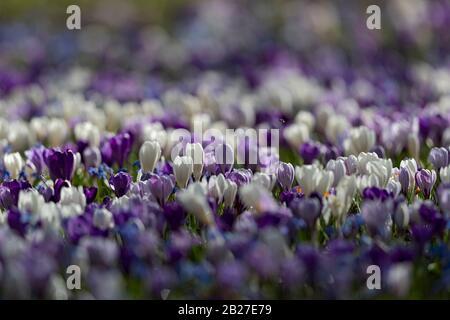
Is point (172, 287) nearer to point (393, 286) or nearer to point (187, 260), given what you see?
point (187, 260)

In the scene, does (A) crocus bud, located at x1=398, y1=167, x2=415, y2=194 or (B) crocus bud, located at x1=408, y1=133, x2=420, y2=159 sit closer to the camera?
(A) crocus bud, located at x1=398, y1=167, x2=415, y2=194

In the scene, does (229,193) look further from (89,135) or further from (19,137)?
(19,137)

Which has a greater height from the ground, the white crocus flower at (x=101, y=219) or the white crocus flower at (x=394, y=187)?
the white crocus flower at (x=394, y=187)

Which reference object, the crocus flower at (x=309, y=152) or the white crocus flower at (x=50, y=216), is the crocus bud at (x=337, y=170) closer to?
the crocus flower at (x=309, y=152)

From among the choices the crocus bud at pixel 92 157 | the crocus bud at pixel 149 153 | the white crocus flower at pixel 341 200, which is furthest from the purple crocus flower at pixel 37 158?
the white crocus flower at pixel 341 200

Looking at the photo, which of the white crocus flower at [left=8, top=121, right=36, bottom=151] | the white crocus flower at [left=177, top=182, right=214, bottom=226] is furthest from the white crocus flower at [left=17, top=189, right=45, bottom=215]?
the white crocus flower at [left=8, top=121, right=36, bottom=151]

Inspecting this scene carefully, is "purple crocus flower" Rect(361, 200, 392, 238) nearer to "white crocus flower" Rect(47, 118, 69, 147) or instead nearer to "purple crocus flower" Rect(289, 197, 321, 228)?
"purple crocus flower" Rect(289, 197, 321, 228)

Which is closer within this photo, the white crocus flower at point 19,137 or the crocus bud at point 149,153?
the crocus bud at point 149,153

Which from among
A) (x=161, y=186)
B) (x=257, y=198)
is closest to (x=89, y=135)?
(x=161, y=186)
